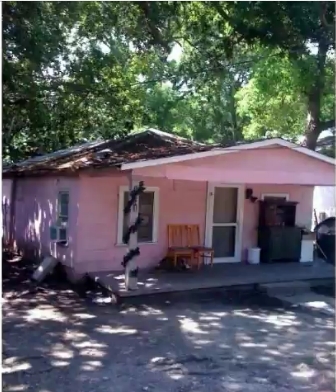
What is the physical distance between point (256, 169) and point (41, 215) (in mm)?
4981

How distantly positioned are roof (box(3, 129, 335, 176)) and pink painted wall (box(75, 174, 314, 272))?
0.49 m

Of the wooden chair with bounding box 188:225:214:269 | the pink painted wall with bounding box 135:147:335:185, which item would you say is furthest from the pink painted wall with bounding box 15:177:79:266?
the wooden chair with bounding box 188:225:214:269

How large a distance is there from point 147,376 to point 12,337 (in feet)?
6.71

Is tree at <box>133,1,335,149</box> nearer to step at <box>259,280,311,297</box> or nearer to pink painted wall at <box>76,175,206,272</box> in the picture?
step at <box>259,280,311,297</box>

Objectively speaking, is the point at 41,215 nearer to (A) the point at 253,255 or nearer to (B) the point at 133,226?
(B) the point at 133,226

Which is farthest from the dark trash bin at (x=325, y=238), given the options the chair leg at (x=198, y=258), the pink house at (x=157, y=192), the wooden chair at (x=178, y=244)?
the wooden chair at (x=178, y=244)

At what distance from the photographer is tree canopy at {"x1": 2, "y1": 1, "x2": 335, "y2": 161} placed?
537 cm

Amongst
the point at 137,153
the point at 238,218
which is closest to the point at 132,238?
the point at 137,153

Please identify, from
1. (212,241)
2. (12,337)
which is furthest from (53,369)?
(212,241)

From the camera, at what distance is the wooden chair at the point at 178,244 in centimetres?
943

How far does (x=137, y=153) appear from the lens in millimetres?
9664

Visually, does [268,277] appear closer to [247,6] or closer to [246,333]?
[246,333]

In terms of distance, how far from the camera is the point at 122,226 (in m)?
9.31

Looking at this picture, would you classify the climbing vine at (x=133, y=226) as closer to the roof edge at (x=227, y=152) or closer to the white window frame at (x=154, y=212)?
the roof edge at (x=227, y=152)
